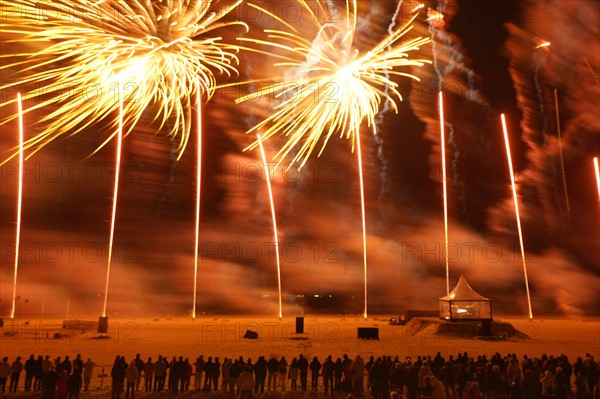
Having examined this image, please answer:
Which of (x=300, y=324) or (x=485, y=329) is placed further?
(x=300, y=324)

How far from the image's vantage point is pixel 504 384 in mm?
12461

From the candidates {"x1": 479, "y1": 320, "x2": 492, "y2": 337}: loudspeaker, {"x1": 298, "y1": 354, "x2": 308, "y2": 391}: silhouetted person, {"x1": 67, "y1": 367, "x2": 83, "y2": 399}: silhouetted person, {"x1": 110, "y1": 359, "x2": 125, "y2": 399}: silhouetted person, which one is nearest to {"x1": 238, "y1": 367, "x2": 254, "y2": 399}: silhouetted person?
{"x1": 298, "y1": 354, "x2": 308, "y2": 391}: silhouetted person

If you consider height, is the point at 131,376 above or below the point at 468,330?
below

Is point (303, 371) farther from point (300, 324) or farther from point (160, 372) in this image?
point (300, 324)

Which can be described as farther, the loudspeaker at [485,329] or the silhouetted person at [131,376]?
the loudspeaker at [485,329]

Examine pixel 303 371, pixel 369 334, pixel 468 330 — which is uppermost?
pixel 468 330

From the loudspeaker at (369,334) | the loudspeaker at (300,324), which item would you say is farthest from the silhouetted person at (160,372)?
the loudspeaker at (300,324)

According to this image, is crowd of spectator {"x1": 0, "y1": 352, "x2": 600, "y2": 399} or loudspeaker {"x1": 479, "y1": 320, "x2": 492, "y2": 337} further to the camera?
loudspeaker {"x1": 479, "y1": 320, "x2": 492, "y2": 337}

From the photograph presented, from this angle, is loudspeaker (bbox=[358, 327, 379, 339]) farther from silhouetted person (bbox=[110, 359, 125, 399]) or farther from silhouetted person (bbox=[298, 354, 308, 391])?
silhouetted person (bbox=[110, 359, 125, 399])

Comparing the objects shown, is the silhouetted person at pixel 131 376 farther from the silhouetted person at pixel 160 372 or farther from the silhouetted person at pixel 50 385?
the silhouetted person at pixel 50 385

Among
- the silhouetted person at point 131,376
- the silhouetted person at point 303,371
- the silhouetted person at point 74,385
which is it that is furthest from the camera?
the silhouetted person at point 303,371

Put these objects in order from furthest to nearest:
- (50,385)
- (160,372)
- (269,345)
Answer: (269,345), (160,372), (50,385)

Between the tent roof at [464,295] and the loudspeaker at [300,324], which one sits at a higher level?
the tent roof at [464,295]

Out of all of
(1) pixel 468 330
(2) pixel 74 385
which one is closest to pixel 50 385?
(2) pixel 74 385
